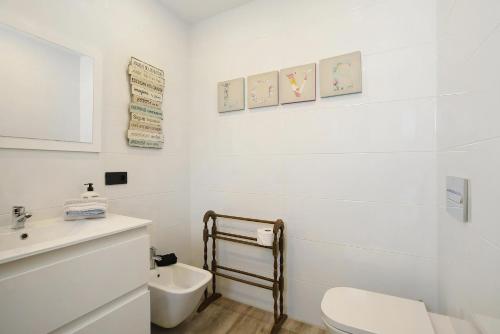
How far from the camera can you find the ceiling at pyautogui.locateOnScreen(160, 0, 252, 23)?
5.73ft

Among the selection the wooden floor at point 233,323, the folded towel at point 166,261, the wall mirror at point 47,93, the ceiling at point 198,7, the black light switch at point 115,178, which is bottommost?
the wooden floor at point 233,323

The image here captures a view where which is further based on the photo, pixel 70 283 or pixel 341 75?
pixel 341 75

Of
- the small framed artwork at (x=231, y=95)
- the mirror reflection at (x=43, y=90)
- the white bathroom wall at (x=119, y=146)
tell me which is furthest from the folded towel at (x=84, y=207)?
the small framed artwork at (x=231, y=95)

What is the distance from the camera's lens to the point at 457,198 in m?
0.86

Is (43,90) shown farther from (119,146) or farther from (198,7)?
(198,7)

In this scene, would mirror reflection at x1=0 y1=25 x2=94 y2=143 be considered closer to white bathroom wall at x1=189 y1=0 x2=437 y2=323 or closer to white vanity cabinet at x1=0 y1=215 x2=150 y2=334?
white vanity cabinet at x1=0 y1=215 x2=150 y2=334

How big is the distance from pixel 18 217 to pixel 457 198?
71.6 inches

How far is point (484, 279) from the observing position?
Result: 662mm

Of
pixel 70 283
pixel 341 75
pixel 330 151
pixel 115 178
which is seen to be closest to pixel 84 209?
pixel 115 178

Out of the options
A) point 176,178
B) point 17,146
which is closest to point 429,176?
point 176,178

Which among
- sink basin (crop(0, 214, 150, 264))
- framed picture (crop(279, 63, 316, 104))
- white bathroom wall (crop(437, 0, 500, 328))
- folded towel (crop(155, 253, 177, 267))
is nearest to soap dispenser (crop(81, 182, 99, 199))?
sink basin (crop(0, 214, 150, 264))

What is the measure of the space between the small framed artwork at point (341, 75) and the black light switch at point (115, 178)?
4.64ft

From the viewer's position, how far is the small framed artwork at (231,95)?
1757mm

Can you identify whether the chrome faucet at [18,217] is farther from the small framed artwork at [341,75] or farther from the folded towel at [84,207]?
the small framed artwork at [341,75]
